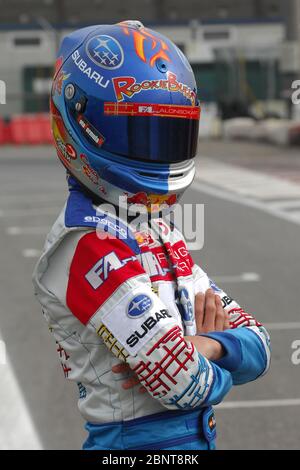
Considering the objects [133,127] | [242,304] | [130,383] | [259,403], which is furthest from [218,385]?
[242,304]

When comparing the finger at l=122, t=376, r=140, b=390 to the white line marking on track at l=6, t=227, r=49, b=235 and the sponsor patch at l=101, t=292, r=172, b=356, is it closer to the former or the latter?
the sponsor patch at l=101, t=292, r=172, b=356

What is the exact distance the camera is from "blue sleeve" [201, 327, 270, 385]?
271 cm

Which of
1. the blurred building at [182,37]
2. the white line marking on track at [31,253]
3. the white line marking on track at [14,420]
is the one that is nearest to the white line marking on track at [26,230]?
the white line marking on track at [31,253]

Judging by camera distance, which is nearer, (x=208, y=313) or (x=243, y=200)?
(x=208, y=313)

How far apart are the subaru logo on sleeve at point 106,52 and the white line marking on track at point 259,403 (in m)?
4.37

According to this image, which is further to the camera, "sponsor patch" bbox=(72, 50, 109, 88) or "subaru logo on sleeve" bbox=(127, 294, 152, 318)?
"sponsor patch" bbox=(72, 50, 109, 88)

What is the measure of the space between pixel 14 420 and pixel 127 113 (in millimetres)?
4046

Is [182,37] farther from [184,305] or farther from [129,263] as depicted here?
[129,263]

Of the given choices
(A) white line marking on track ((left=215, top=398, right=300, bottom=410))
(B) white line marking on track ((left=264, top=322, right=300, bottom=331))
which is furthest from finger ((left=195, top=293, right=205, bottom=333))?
(B) white line marking on track ((left=264, top=322, right=300, bottom=331))

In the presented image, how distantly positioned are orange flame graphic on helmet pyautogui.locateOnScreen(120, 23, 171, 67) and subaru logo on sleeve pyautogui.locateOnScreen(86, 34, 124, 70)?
5 cm

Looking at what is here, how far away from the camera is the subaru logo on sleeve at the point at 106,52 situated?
8.79 ft

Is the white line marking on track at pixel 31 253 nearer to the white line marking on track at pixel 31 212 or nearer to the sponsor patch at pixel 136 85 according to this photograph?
the white line marking on track at pixel 31 212

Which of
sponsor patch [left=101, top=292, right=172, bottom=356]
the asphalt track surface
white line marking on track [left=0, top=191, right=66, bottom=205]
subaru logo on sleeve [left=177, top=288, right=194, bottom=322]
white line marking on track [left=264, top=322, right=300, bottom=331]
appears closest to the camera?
sponsor patch [left=101, top=292, right=172, bottom=356]

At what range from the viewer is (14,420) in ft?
21.0
